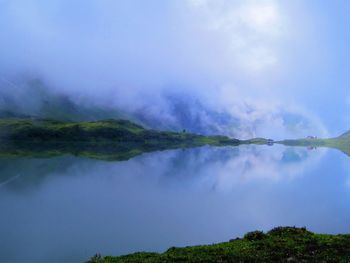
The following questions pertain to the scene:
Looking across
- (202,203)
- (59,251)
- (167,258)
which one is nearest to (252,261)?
(167,258)

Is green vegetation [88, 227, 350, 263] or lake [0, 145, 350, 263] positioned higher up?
lake [0, 145, 350, 263]

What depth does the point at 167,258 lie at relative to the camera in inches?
1107

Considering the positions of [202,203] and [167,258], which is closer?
[167,258]

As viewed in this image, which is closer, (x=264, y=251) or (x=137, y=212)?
(x=264, y=251)

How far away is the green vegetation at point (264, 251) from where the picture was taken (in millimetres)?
27334

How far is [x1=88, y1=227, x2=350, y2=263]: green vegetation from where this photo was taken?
27334mm

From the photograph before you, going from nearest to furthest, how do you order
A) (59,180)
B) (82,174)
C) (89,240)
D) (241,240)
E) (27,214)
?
1. (241,240)
2. (89,240)
3. (27,214)
4. (59,180)
5. (82,174)

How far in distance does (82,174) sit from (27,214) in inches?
1983

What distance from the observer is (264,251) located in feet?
95.5

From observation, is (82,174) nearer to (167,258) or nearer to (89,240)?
(89,240)

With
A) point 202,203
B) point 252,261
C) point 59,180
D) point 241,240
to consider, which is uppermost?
point 59,180

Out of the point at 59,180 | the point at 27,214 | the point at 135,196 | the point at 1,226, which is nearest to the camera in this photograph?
the point at 1,226

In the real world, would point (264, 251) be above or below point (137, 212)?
below

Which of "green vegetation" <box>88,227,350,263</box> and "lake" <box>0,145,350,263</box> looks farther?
"lake" <box>0,145,350,263</box>
